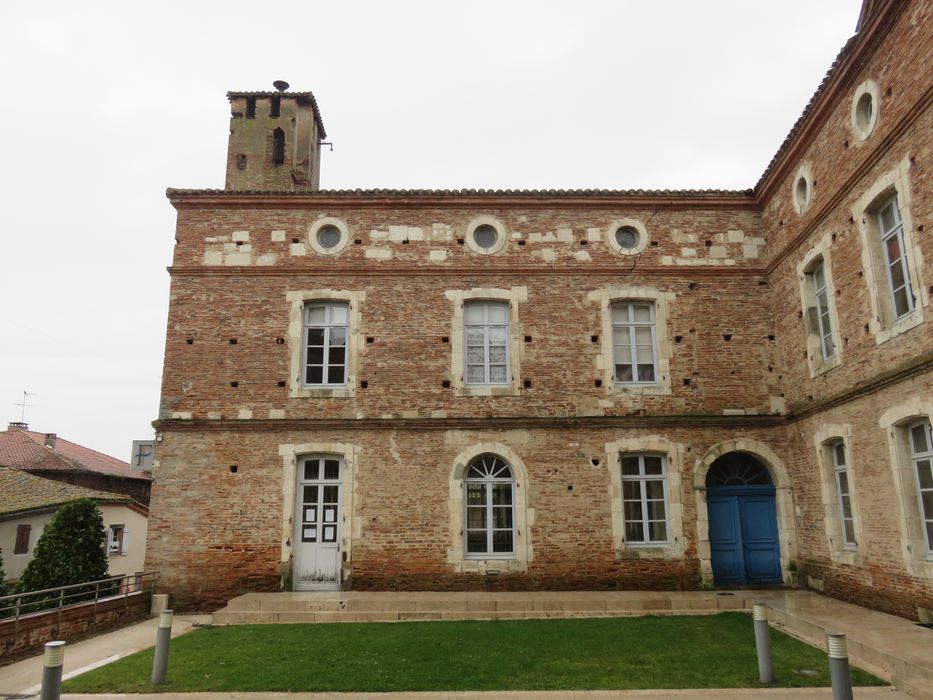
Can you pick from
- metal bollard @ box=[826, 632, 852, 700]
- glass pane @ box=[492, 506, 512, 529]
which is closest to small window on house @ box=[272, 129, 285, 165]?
glass pane @ box=[492, 506, 512, 529]

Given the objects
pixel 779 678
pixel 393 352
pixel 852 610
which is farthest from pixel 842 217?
pixel 393 352

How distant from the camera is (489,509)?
12.9 meters

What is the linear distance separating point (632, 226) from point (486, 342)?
3.82 m

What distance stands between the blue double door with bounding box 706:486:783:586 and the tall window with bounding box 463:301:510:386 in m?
4.63

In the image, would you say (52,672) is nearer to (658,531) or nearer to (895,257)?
(658,531)

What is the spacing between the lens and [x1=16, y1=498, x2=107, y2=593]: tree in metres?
11.8

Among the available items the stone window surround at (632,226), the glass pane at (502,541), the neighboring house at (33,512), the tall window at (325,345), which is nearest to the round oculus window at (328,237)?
the tall window at (325,345)

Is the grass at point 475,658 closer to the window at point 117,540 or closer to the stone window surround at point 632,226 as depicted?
the stone window surround at point 632,226

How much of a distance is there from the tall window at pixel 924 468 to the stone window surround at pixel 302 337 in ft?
30.0

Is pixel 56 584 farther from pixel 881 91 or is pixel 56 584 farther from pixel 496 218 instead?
pixel 881 91

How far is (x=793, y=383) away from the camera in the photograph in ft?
42.2

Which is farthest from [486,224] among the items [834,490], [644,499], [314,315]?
[834,490]

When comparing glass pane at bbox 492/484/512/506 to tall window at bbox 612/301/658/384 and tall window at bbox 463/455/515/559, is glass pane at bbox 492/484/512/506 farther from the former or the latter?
tall window at bbox 612/301/658/384

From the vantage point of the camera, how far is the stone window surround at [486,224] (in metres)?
14.0
